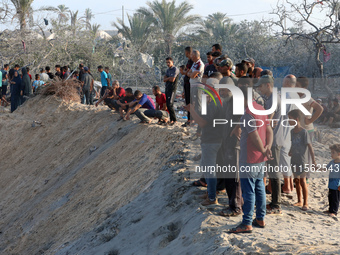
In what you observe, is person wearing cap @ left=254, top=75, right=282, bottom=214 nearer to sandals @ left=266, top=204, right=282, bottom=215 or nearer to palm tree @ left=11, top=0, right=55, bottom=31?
sandals @ left=266, top=204, right=282, bottom=215

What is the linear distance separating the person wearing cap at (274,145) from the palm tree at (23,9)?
19.7 meters

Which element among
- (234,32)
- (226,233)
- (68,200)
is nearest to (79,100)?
(68,200)

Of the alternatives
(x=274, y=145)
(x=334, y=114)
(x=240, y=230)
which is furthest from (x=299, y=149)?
(x=334, y=114)

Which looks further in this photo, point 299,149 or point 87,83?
point 87,83

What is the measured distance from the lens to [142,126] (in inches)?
407

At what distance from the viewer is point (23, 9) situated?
23703 millimetres

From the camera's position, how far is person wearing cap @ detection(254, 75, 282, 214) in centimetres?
543

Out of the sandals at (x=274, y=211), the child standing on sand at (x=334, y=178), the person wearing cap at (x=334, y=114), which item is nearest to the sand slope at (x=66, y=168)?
the sandals at (x=274, y=211)

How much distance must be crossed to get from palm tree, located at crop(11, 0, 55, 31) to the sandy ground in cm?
929

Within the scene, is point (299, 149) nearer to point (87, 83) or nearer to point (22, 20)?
point (87, 83)

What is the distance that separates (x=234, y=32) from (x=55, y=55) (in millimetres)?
12373

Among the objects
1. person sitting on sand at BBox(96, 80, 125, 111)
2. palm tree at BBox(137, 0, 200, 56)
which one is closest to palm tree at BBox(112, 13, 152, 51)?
palm tree at BBox(137, 0, 200, 56)

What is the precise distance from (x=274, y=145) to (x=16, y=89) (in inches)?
511

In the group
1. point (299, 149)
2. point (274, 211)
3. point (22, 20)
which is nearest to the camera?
point (274, 211)
